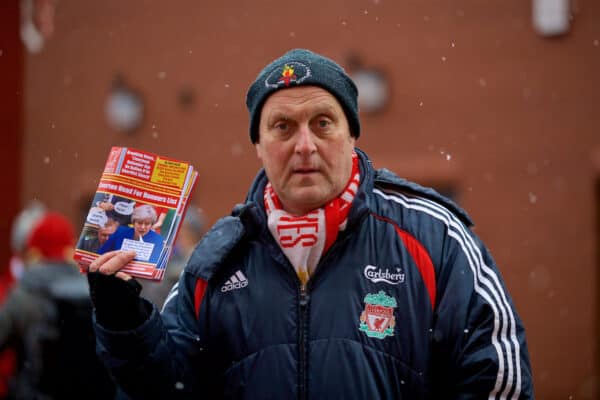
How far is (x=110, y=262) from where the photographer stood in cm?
275

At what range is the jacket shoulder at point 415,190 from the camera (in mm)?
3010

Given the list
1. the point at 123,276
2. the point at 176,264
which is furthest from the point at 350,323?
A: the point at 176,264

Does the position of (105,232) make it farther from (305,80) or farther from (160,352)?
(305,80)

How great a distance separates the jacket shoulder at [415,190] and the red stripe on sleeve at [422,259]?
0.23 metres

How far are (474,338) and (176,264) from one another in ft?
12.3

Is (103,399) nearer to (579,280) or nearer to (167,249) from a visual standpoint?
(167,249)

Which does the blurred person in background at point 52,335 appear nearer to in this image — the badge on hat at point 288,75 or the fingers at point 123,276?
the fingers at point 123,276

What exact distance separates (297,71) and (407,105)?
869cm

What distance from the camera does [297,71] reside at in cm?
293

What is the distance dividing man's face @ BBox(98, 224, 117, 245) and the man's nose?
0.69 meters

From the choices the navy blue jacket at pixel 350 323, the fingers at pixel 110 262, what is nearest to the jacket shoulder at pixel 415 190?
the navy blue jacket at pixel 350 323

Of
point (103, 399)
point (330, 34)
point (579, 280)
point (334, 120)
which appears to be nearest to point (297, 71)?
point (334, 120)

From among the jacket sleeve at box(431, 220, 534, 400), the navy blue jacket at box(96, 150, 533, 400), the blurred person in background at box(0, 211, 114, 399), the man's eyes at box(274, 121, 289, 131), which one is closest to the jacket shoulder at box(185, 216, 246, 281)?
the navy blue jacket at box(96, 150, 533, 400)

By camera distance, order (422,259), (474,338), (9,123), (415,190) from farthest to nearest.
→ (9,123)
(415,190)
(422,259)
(474,338)
